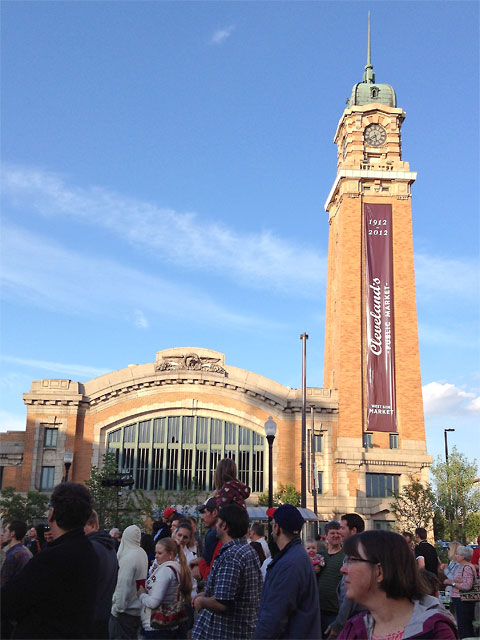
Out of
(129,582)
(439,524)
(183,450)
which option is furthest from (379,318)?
(129,582)

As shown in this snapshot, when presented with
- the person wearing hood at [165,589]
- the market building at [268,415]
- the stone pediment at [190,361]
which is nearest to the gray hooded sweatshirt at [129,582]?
the person wearing hood at [165,589]

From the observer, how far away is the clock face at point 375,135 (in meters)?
52.8

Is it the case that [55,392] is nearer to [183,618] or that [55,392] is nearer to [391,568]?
[183,618]

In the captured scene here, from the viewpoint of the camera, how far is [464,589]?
11.6 m

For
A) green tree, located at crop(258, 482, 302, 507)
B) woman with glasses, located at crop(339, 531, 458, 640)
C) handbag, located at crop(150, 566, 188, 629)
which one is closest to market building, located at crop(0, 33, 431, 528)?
green tree, located at crop(258, 482, 302, 507)

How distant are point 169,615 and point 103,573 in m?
1.24

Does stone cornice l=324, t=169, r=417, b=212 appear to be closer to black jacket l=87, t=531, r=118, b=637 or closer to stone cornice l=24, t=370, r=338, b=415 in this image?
stone cornice l=24, t=370, r=338, b=415

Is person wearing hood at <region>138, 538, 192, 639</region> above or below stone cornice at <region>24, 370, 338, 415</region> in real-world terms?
below

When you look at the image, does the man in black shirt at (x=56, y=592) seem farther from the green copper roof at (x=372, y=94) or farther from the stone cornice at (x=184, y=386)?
the green copper roof at (x=372, y=94)

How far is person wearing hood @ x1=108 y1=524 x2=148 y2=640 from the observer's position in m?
7.83

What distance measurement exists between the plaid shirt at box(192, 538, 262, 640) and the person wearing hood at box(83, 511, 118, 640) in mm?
1107

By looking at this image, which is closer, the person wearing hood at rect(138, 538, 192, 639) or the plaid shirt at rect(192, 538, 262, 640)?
the plaid shirt at rect(192, 538, 262, 640)

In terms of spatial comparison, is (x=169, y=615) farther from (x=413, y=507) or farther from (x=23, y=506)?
(x=413, y=507)

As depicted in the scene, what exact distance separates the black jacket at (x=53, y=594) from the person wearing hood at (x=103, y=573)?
5.46 feet
